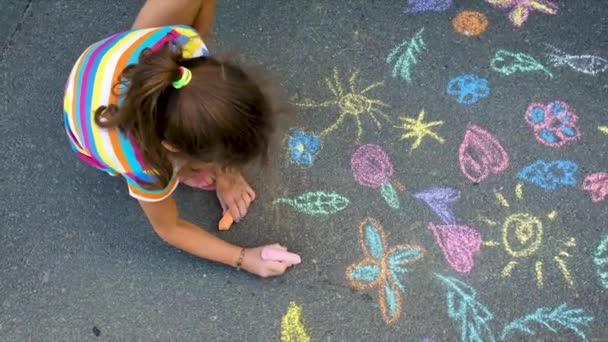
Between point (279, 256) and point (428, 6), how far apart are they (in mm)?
1086

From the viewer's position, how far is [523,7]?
2.16 meters

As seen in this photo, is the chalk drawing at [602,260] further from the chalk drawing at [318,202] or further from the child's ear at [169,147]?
the child's ear at [169,147]

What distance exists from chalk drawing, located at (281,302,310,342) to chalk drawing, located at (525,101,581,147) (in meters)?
0.95

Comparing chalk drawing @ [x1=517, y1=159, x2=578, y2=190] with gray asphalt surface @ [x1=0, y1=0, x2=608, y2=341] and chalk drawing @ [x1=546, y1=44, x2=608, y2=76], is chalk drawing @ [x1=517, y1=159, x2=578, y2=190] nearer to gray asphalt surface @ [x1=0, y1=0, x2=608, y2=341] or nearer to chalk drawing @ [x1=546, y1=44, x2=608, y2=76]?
gray asphalt surface @ [x1=0, y1=0, x2=608, y2=341]

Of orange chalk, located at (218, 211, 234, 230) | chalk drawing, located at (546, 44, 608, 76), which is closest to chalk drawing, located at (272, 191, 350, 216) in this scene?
orange chalk, located at (218, 211, 234, 230)

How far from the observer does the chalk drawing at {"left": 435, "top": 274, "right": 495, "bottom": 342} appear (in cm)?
169

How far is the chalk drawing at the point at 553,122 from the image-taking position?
1.92 meters

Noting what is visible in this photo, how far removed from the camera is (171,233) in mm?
1652

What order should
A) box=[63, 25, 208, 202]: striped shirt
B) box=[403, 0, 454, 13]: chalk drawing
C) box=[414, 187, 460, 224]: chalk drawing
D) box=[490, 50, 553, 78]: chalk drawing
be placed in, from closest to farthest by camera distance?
1. box=[63, 25, 208, 202]: striped shirt
2. box=[414, 187, 460, 224]: chalk drawing
3. box=[490, 50, 553, 78]: chalk drawing
4. box=[403, 0, 454, 13]: chalk drawing

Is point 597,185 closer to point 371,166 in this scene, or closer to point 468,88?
point 468,88

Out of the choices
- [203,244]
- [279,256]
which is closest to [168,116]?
[203,244]

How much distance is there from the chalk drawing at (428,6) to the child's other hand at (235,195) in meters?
0.90

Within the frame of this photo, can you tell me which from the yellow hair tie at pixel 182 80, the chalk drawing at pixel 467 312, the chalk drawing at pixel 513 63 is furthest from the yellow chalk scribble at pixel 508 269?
the yellow hair tie at pixel 182 80

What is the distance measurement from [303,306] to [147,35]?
2.86ft
